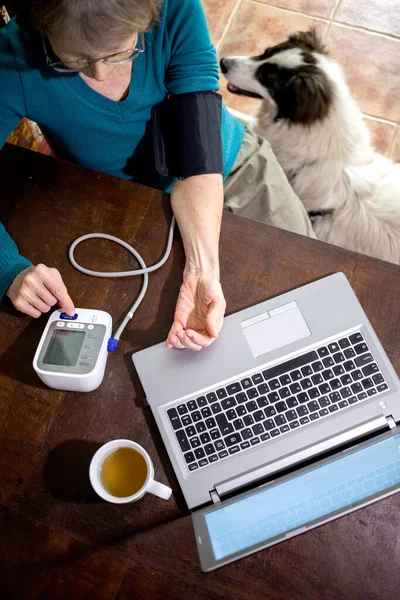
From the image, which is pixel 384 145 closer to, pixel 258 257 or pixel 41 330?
pixel 258 257

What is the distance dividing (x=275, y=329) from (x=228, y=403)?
0.49ft

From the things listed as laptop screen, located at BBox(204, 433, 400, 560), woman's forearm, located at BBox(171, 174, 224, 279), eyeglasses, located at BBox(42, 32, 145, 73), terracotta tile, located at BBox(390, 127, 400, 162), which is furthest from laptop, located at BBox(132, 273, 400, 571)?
terracotta tile, located at BBox(390, 127, 400, 162)

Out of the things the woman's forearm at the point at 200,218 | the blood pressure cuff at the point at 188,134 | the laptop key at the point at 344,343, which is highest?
A: the blood pressure cuff at the point at 188,134

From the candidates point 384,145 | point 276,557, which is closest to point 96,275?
point 276,557

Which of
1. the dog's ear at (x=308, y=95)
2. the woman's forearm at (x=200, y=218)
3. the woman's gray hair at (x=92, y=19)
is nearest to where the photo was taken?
the woman's gray hair at (x=92, y=19)

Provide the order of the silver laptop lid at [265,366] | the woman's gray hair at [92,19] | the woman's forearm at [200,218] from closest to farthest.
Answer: the woman's gray hair at [92,19]
the silver laptop lid at [265,366]
the woman's forearm at [200,218]

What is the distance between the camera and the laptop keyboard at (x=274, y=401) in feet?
2.56

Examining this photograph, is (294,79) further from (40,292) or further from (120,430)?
(120,430)

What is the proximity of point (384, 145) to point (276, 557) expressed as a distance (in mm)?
1664

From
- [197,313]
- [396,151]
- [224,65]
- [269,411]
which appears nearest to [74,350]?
[197,313]

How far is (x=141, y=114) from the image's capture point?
0.98m

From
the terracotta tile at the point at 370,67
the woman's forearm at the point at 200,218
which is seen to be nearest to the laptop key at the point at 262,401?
the woman's forearm at the point at 200,218

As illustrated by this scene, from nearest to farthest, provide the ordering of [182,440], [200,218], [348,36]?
1. [182,440]
2. [200,218]
3. [348,36]

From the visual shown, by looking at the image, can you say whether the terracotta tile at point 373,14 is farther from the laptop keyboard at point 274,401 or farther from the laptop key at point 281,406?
the laptop key at point 281,406
